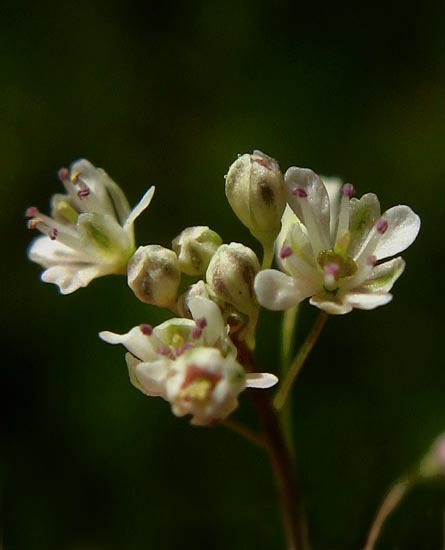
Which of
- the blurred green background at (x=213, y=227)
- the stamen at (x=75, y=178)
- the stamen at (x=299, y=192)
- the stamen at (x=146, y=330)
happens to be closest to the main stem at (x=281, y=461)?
the stamen at (x=146, y=330)

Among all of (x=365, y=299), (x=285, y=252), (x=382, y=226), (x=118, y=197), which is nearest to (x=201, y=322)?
(x=285, y=252)

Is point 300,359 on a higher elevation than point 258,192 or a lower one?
lower

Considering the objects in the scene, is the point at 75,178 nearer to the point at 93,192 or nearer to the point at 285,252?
the point at 93,192

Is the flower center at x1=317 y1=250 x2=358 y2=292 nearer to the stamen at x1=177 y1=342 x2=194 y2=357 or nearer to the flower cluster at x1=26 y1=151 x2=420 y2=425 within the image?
the flower cluster at x1=26 y1=151 x2=420 y2=425

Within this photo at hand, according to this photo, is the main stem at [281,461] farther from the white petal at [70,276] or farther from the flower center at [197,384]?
the white petal at [70,276]

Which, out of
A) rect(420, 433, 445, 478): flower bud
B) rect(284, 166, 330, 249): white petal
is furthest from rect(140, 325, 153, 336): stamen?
rect(420, 433, 445, 478): flower bud

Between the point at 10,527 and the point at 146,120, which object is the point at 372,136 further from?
the point at 10,527

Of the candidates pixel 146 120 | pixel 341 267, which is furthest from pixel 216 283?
pixel 146 120
